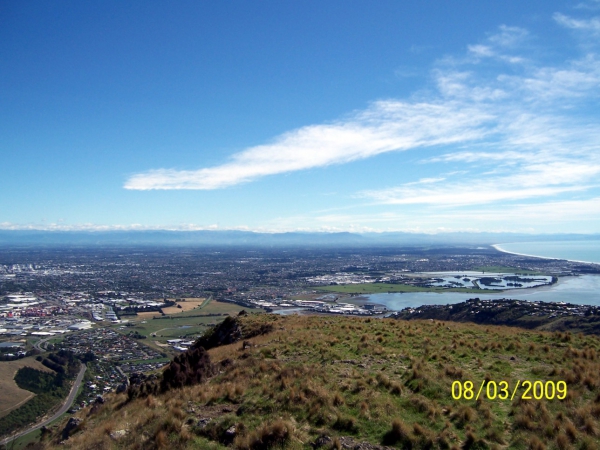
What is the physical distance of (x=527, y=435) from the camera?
7.39 m

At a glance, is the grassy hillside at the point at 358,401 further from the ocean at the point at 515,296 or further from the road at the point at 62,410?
the ocean at the point at 515,296

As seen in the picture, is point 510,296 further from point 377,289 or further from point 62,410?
point 62,410

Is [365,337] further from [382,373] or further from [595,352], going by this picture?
[595,352]

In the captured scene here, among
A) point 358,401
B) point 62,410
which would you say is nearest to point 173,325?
point 62,410

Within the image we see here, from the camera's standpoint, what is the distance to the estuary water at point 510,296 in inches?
2813

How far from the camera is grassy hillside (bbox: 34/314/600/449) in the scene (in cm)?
762

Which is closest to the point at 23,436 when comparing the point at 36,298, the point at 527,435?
the point at 527,435

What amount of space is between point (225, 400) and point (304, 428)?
281 centimetres

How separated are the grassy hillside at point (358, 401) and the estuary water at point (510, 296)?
184 feet
